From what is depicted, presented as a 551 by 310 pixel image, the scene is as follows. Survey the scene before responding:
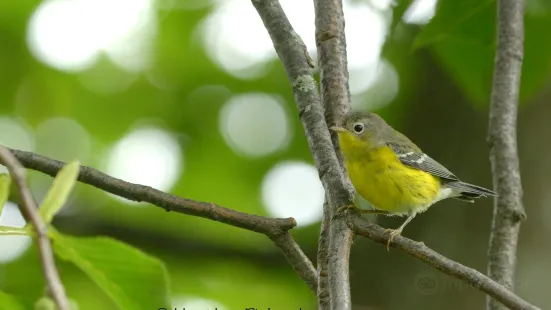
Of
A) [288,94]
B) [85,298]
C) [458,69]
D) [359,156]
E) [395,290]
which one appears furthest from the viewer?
[288,94]

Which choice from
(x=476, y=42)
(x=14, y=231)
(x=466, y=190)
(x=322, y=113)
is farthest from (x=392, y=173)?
(x=14, y=231)

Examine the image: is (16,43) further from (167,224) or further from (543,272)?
(543,272)

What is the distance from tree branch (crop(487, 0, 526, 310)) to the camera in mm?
2850

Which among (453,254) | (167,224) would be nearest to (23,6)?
(167,224)

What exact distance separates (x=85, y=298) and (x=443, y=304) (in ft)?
11.4

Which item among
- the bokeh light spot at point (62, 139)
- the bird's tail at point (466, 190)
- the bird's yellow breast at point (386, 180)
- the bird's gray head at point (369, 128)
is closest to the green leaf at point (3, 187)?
the bird's gray head at point (369, 128)

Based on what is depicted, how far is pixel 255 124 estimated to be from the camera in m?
7.66

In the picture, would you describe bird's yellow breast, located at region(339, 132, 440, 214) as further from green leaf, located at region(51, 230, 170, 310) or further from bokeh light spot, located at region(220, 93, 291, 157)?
bokeh light spot, located at region(220, 93, 291, 157)

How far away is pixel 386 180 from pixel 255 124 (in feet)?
11.5

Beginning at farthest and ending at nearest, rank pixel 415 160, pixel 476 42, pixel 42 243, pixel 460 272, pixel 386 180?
pixel 415 160, pixel 386 180, pixel 476 42, pixel 460 272, pixel 42 243

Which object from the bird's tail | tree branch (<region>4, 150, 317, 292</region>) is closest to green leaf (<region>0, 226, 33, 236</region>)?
tree branch (<region>4, 150, 317, 292</region>)

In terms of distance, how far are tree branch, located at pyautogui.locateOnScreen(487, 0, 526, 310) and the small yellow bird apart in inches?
39.8

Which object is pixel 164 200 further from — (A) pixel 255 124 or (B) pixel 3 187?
(A) pixel 255 124

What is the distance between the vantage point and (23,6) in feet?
23.0
